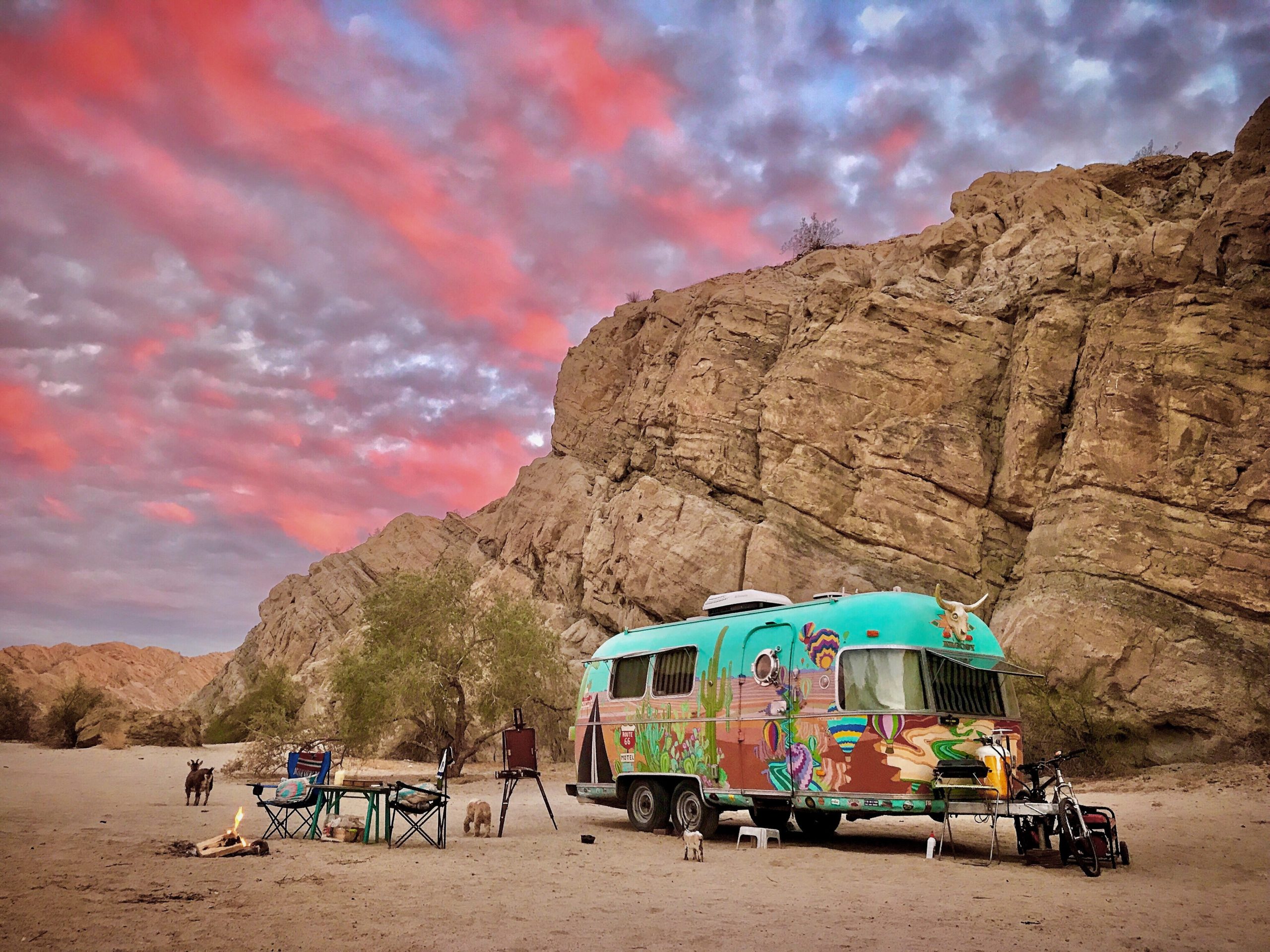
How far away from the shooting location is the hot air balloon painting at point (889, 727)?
12.1 meters

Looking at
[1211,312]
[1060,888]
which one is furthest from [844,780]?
[1211,312]

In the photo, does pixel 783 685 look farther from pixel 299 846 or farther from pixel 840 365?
pixel 840 365

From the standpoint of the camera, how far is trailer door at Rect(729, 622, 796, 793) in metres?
13.4

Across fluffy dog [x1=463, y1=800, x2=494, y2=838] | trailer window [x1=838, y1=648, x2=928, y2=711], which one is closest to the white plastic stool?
trailer window [x1=838, y1=648, x2=928, y2=711]

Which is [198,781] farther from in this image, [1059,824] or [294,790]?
[1059,824]

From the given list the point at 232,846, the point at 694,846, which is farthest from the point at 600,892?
the point at 232,846

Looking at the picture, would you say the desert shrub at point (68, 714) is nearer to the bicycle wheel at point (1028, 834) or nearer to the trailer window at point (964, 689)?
the trailer window at point (964, 689)

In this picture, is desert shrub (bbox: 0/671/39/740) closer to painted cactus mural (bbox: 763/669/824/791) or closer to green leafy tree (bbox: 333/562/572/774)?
green leafy tree (bbox: 333/562/572/774)

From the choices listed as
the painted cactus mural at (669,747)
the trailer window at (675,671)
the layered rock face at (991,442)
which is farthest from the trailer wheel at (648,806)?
the layered rock face at (991,442)

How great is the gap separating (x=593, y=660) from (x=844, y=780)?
6828mm

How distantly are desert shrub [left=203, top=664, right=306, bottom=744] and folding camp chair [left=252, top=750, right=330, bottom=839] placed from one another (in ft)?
47.8

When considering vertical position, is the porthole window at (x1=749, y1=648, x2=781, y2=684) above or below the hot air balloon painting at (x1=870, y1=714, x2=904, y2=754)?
above

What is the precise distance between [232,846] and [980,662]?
10592 millimetres

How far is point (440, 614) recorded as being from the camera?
91.7ft
